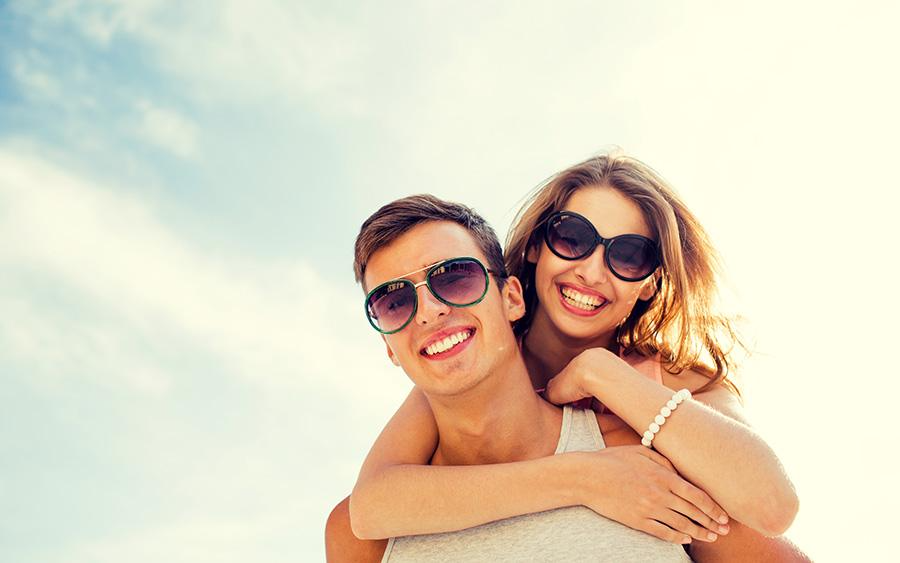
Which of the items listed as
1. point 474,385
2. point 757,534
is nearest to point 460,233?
point 474,385

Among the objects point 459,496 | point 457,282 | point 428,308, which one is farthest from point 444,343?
point 459,496

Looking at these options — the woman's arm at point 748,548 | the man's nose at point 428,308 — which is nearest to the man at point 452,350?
the man's nose at point 428,308

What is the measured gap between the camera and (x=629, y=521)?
3539mm

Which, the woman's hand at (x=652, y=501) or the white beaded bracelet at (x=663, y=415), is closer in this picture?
the woman's hand at (x=652, y=501)

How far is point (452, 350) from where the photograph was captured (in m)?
4.07

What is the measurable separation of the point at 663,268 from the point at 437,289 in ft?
6.53

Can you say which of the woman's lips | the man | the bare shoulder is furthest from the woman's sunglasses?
the man

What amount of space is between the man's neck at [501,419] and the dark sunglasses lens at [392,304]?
437 mm

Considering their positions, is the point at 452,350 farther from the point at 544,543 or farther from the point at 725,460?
the point at 725,460

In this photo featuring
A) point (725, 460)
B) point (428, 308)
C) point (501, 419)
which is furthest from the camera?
point (501, 419)

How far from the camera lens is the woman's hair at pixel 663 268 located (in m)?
5.31

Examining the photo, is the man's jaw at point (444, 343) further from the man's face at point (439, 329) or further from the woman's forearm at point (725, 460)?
the woman's forearm at point (725, 460)

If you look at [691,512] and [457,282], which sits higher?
[457,282]

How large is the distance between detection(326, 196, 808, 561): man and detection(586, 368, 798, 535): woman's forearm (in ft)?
1.46
